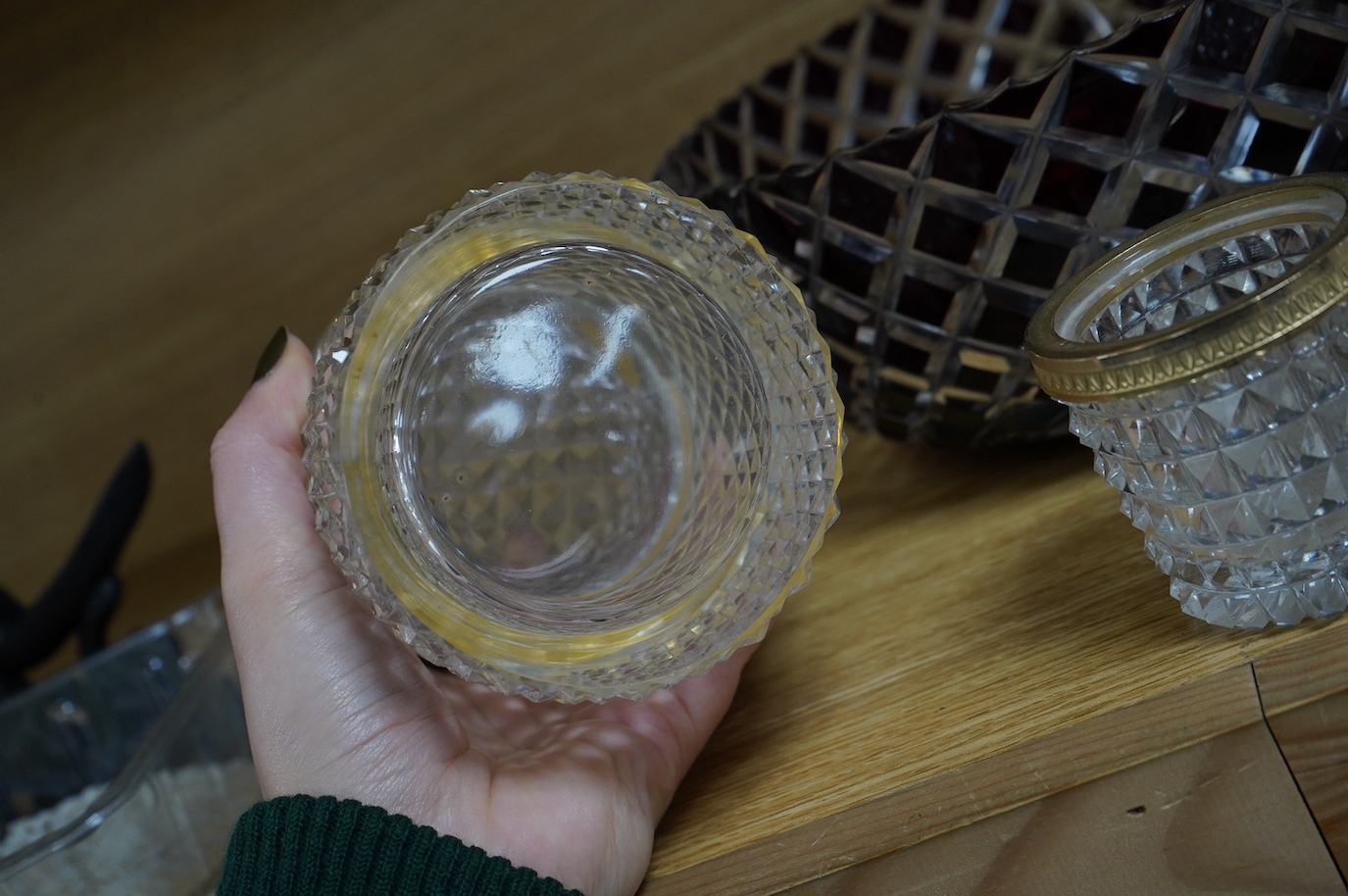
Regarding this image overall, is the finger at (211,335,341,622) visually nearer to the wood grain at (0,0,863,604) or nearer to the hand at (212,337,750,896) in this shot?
the hand at (212,337,750,896)

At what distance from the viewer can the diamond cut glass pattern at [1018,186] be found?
27 cm

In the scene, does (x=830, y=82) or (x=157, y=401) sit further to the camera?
(x=157, y=401)

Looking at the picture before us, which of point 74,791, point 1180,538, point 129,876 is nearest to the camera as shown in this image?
point 1180,538

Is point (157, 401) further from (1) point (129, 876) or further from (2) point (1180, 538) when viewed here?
(2) point (1180, 538)

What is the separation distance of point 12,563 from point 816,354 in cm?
61

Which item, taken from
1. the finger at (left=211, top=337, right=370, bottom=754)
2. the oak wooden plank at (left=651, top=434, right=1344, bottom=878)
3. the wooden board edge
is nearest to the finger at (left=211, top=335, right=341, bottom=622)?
the finger at (left=211, top=337, right=370, bottom=754)

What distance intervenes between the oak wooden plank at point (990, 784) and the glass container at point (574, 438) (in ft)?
0.15

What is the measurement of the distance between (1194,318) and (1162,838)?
0.37ft

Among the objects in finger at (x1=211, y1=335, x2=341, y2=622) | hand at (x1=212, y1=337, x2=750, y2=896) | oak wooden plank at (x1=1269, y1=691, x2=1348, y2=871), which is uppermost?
oak wooden plank at (x1=1269, y1=691, x2=1348, y2=871)

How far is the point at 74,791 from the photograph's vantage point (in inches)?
23.3

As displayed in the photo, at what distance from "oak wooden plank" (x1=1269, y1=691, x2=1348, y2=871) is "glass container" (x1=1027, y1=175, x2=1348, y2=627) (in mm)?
19

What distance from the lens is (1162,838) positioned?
0.24 m

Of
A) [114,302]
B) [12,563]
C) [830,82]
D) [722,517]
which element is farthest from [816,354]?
[12,563]

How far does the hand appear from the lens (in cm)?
28
